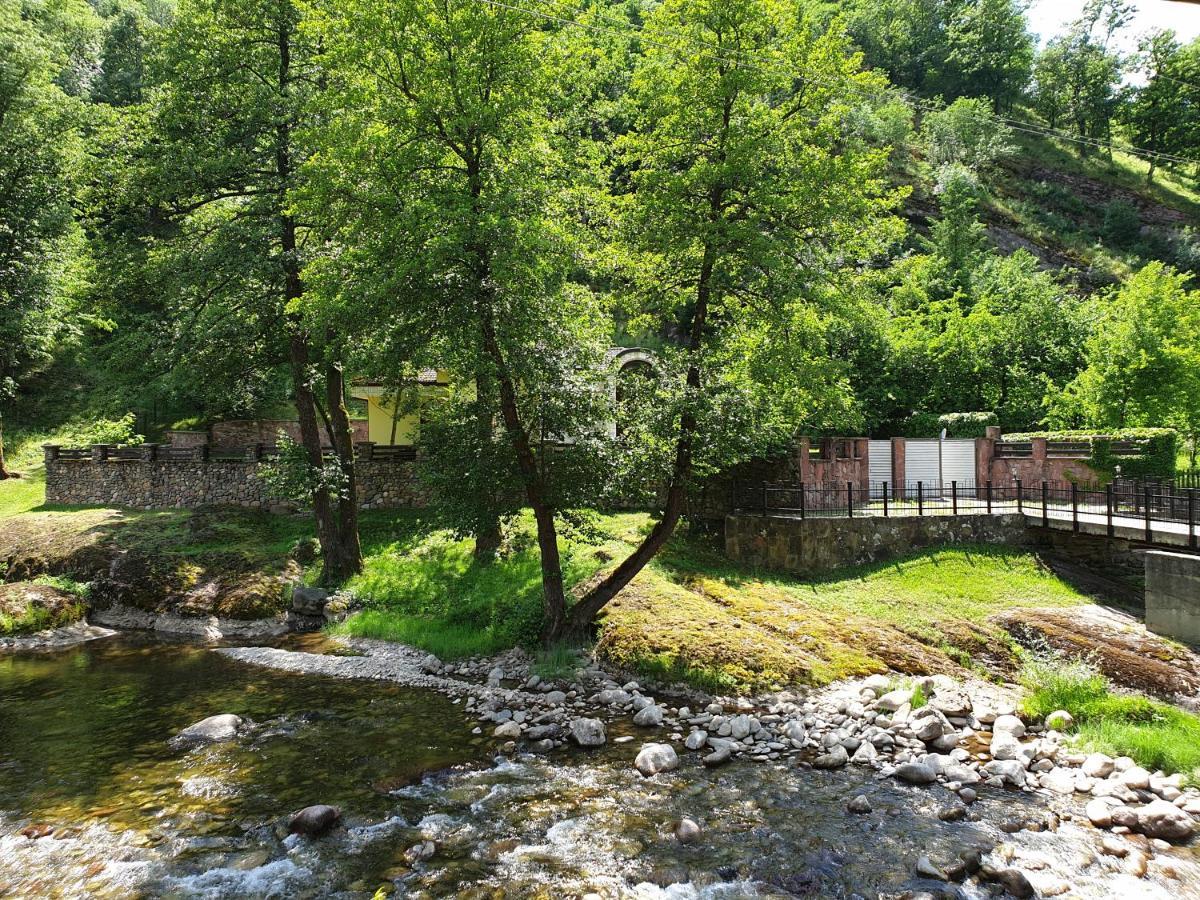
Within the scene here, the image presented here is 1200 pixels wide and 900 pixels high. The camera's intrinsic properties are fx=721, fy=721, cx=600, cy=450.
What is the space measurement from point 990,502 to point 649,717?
1179cm

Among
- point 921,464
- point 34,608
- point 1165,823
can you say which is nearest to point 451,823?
point 1165,823

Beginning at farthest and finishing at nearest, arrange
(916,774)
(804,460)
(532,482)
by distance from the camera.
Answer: (804,460) → (532,482) → (916,774)

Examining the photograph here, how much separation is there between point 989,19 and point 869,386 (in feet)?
251

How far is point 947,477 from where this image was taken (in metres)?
21.9

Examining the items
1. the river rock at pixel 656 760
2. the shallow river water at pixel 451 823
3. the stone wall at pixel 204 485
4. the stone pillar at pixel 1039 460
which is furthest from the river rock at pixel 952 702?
the stone wall at pixel 204 485

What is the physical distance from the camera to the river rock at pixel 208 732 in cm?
1084

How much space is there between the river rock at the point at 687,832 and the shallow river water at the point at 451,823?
0.11 meters

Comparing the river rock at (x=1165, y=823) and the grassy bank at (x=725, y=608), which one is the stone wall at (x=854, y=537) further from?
the river rock at (x=1165, y=823)

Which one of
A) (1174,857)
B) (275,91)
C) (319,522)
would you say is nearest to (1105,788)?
(1174,857)

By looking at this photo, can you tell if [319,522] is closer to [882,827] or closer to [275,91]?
[275,91]

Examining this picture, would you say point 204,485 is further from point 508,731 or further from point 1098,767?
point 1098,767

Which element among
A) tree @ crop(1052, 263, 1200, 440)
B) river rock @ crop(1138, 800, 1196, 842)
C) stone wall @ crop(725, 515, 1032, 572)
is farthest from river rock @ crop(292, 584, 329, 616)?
tree @ crop(1052, 263, 1200, 440)

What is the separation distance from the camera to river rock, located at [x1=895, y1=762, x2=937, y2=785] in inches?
374

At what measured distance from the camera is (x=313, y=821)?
823 cm
